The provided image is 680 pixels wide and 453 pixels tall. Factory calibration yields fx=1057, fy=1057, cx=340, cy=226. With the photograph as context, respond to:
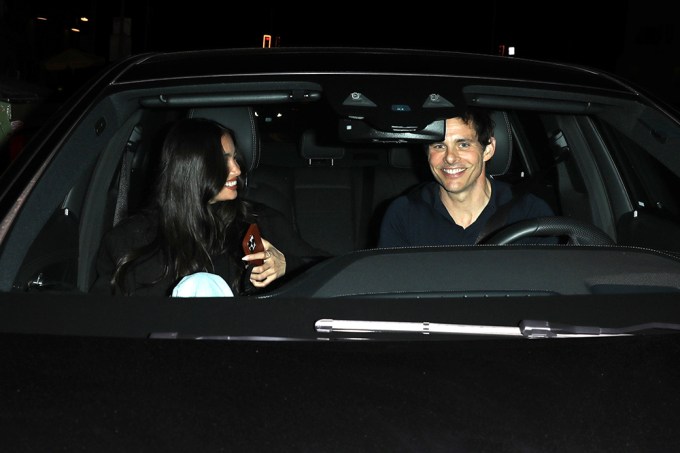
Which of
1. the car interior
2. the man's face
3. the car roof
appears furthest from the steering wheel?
the man's face

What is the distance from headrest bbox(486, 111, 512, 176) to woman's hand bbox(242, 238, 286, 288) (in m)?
1.01

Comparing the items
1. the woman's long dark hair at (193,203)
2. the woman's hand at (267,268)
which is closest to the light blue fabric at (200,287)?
the woman's hand at (267,268)

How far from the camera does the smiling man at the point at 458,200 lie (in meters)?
3.65

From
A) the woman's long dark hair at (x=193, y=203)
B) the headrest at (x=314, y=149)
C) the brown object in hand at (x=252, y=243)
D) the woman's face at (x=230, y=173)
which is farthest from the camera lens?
the headrest at (x=314, y=149)

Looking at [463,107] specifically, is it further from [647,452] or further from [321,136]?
[321,136]

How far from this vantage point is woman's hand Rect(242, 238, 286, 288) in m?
3.07

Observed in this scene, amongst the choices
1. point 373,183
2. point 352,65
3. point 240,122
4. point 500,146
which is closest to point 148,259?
point 240,122

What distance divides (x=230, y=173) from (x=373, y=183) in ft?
5.83

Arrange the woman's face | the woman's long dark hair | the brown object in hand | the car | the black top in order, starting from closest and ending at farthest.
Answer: the car
the brown object in hand
the black top
the woman's long dark hair
the woman's face

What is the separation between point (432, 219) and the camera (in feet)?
12.7

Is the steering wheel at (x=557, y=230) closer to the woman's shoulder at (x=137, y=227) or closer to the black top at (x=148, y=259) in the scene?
the black top at (x=148, y=259)

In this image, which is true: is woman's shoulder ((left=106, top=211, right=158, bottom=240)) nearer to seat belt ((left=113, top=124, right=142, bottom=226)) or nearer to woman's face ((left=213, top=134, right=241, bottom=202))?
woman's face ((left=213, top=134, right=241, bottom=202))

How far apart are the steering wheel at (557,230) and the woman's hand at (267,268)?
704 mm

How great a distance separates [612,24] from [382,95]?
59901 millimetres
